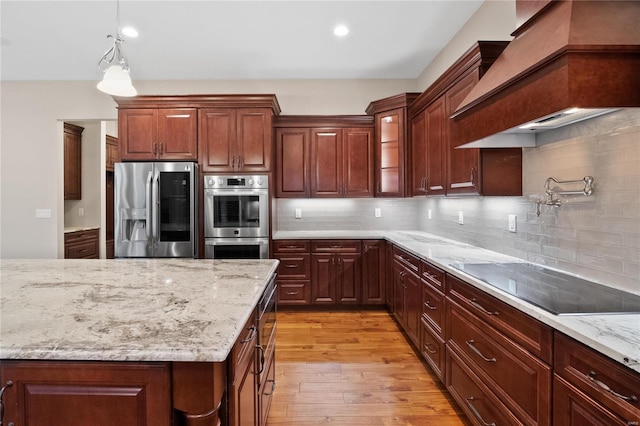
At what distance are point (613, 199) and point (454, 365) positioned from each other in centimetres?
128

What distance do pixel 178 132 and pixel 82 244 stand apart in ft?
9.21

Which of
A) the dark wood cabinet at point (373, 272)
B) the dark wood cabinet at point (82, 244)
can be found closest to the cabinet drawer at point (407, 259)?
the dark wood cabinet at point (373, 272)

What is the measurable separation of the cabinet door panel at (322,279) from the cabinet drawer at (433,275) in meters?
1.48

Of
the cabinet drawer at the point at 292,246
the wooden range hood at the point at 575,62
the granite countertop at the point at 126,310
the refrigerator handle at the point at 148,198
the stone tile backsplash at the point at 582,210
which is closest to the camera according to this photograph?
the granite countertop at the point at 126,310

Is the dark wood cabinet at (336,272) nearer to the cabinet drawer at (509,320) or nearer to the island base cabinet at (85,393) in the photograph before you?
the cabinet drawer at (509,320)

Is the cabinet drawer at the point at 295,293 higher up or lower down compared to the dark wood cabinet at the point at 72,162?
lower down

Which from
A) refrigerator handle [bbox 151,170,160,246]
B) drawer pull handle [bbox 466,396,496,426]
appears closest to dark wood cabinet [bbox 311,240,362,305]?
refrigerator handle [bbox 151,170,160,246]

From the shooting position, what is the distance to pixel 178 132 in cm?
382

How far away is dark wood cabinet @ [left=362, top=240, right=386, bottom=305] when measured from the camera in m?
3.95

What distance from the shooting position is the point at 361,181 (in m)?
4.23

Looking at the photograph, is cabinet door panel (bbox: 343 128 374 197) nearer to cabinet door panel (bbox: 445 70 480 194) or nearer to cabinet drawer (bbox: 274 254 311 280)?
cabinet drawer (bbox: 274 254 311 280)

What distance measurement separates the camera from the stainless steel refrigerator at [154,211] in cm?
366

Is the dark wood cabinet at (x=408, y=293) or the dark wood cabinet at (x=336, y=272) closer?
the dark wood cabinet at (x=408, y=293)

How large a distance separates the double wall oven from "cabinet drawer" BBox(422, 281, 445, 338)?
1.90m
